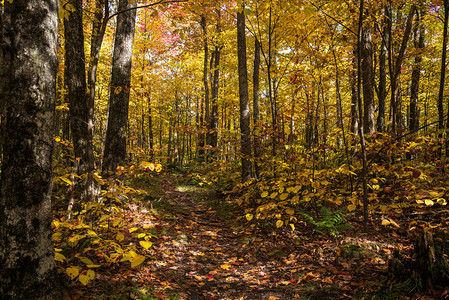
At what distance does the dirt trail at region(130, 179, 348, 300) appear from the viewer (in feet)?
9.86

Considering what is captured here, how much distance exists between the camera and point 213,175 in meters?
9.78

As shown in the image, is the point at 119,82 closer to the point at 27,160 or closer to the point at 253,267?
the point at 27,160

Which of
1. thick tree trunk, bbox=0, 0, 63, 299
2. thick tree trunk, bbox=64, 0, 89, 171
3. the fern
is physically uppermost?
thick tree trunk, bbox=64, 0, 89, 171

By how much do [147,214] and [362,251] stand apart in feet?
14.4

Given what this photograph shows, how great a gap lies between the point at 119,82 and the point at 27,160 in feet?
13.2

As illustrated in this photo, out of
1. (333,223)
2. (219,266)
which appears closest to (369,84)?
(333,223)

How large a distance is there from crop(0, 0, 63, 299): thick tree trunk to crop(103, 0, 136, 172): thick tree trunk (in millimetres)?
3551

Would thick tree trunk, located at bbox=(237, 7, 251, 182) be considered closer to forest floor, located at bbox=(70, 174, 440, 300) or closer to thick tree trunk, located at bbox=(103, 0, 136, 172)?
forest floor, located at bbox=(70, 174, 440, 300)

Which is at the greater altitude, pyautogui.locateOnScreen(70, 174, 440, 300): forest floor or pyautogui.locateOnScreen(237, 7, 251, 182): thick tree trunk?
pyautogui.locateOnScreen(237, 7, 251, 182): thick tree trunk

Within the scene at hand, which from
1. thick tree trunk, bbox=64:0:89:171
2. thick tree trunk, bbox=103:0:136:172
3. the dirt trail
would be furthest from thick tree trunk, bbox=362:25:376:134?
thick tree trunk, bbox=64:0:89:171

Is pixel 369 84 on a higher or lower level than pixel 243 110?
higher

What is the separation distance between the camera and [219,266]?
3.88 metres

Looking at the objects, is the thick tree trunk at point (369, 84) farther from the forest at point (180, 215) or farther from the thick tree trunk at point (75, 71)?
the thick tree trunk at point (75, 71)

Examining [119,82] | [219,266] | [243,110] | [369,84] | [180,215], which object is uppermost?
[369,84]
